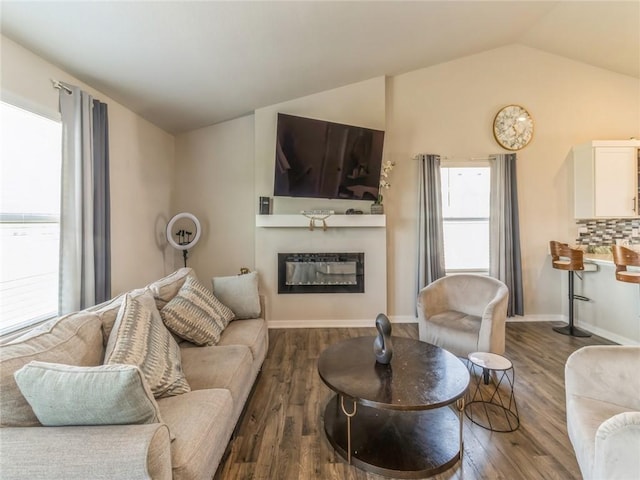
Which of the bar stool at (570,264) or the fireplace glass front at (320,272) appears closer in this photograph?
the bar stool at (570,264)

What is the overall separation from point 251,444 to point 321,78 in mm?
3713

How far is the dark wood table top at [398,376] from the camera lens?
5.18 feet

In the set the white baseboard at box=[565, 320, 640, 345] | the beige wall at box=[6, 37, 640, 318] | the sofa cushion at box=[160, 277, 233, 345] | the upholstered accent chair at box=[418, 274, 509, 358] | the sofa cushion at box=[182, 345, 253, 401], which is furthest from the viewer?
the beige wall at box=[6, 37, 640, 318]

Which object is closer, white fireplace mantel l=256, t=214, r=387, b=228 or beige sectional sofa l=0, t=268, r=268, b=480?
beige sectional sofa l=0, t=268, r=268, b=480

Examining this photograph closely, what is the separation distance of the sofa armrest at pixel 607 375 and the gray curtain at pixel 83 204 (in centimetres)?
321

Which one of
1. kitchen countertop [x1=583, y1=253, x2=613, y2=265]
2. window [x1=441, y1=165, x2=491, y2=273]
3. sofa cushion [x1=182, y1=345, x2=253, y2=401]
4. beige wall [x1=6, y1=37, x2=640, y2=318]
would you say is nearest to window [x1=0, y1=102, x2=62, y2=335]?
sofa cushion [x1=182, y1=345, x2=253, y2=401]

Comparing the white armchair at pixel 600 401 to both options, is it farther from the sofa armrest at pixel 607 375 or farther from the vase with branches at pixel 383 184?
the vase with branches at pixel 383 184

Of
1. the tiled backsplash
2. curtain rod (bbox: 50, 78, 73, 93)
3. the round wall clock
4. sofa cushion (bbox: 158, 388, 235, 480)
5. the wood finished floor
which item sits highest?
the round wall clock

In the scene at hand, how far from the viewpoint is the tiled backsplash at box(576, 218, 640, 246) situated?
13.4ft

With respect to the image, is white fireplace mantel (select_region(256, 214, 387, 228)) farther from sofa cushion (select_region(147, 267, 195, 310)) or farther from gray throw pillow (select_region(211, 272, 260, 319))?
sofa cushion (select_region(147, 267, 195, 310))

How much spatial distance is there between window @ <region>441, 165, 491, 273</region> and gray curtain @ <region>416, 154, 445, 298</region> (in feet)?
0.79

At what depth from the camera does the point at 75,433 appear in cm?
104

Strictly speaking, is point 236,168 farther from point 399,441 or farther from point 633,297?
point 633,297

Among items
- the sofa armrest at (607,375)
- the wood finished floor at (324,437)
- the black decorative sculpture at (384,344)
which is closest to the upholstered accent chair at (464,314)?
the wood finished floor at (324,437)
